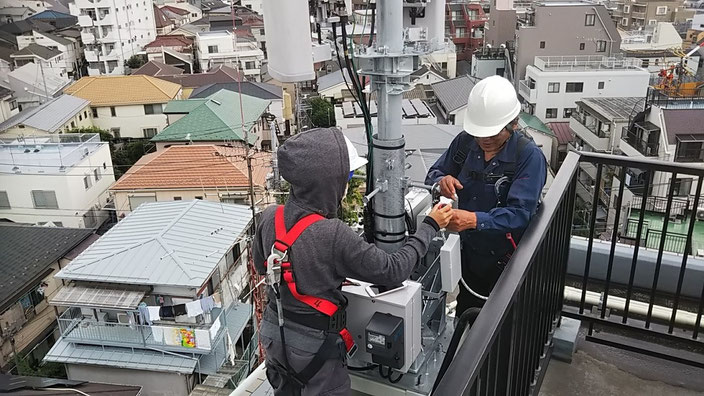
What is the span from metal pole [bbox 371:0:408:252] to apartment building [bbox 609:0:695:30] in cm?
4036

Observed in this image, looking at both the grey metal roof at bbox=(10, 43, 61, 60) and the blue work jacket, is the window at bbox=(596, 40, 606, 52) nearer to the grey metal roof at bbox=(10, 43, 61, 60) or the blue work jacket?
the blue work jacket

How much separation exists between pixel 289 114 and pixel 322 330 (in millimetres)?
27451

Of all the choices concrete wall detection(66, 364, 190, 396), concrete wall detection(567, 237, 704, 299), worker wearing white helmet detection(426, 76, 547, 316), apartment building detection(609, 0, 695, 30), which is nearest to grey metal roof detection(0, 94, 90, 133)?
concrete wall detection(66, 364, 190, 396)

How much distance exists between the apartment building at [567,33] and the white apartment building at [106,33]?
2525cm

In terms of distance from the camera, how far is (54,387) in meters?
9.84

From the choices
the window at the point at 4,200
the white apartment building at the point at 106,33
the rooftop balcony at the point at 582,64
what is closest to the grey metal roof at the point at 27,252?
the window at the point at 4,200

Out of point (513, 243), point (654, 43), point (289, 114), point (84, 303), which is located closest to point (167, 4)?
point (289, 114)

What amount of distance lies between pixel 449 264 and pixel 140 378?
11.5 m

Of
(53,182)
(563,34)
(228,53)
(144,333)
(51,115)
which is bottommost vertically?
(144,333)

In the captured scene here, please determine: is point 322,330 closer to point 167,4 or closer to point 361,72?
point 361,72

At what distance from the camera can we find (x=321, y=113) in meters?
25.4

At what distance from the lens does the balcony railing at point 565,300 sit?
1.52 m

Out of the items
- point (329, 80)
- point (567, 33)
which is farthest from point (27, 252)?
point (567, 33)

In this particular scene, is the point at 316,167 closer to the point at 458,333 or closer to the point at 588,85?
the point at 458,333
